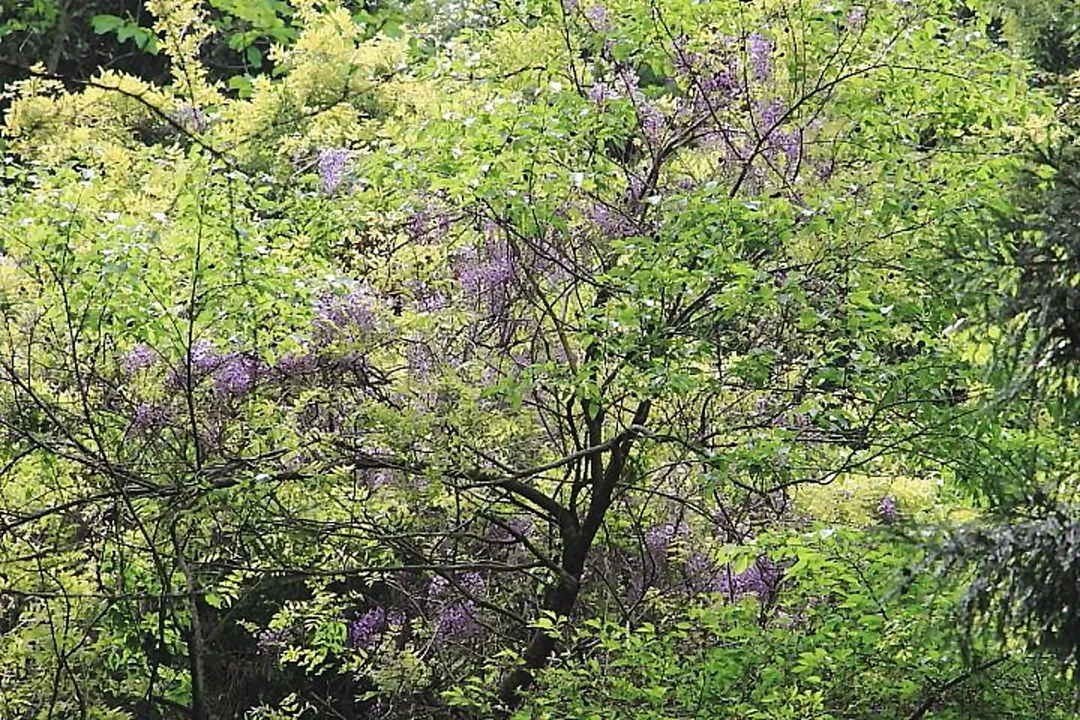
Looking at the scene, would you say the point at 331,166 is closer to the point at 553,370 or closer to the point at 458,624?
the point at 553,370

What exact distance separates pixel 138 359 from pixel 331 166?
1.32 metres

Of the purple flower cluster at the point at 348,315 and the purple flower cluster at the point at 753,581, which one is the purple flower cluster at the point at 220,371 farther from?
the purple flower cluster at the point at 753,581

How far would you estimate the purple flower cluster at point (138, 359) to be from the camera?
4.61 metres

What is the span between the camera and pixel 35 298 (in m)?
4.41

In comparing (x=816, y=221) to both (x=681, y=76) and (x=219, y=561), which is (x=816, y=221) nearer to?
(x=681, y=76)

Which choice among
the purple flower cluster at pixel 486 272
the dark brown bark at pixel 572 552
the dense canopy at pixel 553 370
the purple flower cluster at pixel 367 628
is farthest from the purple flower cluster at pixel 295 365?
the purple flower cluster at pixel 367 628

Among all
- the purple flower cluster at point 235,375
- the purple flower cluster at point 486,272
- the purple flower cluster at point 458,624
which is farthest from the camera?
the purple flower cluster at point 458,624

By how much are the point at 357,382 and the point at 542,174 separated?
55.6 inches

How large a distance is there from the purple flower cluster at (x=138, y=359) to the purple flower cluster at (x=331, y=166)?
1.08 metres

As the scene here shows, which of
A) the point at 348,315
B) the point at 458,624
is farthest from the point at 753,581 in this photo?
the point at 348,315

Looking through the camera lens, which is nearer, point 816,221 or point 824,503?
point 816,221

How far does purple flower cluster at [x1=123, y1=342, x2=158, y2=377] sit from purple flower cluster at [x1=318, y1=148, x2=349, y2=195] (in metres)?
1.08

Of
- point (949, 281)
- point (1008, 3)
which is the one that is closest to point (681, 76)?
point (949, 281)

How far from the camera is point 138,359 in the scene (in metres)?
4.64
